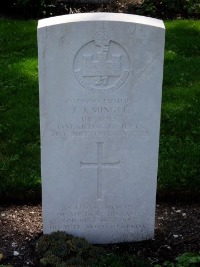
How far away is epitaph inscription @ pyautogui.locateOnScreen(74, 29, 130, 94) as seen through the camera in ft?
12.7

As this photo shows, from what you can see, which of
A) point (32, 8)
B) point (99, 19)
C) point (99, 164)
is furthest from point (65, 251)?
point (32, 8)

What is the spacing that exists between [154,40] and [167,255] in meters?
1.58

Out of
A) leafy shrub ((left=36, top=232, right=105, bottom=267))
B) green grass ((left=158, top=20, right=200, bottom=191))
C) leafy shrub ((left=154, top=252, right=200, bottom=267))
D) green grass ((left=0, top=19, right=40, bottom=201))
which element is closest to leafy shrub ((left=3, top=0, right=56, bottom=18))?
green grass ((left=0, top=19, right=40, bottom=201))

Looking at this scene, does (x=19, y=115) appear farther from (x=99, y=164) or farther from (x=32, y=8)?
(x=32, y=8)

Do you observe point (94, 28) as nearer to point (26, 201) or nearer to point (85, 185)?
point (85, 185)

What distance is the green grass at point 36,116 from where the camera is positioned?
5.14 metres

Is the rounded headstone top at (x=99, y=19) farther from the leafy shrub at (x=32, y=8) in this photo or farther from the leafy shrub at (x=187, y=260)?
the leafy shrub at (x=32, y=8)

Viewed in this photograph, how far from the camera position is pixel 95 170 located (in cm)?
424

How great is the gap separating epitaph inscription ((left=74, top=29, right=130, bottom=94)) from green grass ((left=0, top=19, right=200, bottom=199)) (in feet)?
4.62

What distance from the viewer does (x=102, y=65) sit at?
12.9 ft

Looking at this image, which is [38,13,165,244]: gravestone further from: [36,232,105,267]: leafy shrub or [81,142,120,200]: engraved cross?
[36,232,105,267]: leafy shrub

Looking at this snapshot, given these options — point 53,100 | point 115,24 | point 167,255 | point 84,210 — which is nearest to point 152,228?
point 167,255

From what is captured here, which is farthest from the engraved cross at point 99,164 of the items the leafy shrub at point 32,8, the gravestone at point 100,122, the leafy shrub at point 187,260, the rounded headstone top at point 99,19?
the leafy shrub at point 32,8

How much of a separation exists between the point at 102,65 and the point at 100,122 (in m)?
0.42
